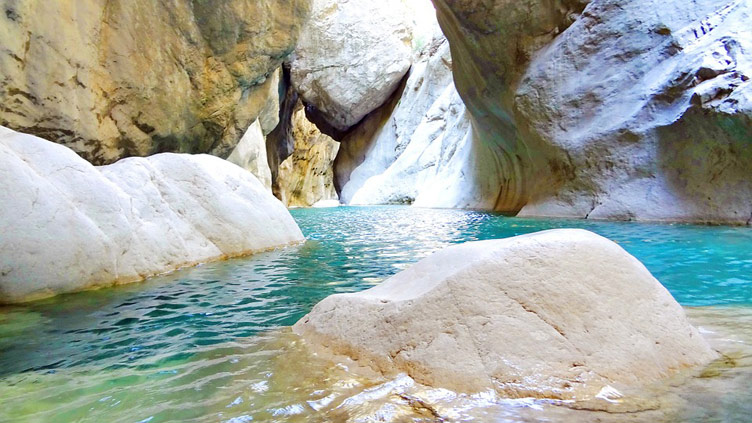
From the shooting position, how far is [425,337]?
218cm

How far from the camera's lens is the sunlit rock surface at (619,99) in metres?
8.38

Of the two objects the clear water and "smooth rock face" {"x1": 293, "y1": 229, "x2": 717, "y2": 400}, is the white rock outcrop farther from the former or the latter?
"smooth rock face" {"x1": 293, "y1": 229, "x2": 717, "y2": 400}

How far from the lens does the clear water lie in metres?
1.87

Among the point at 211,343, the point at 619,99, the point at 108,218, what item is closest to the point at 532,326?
the point at 211,343

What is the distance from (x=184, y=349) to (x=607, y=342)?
2167 millimetres

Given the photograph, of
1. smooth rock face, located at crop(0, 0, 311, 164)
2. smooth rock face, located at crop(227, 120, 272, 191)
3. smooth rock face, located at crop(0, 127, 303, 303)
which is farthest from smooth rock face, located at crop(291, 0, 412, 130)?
smooth rock face, located at crop(0, 127, 303, 303)

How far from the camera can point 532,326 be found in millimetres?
2139

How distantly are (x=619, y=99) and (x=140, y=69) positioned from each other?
971 centimetres

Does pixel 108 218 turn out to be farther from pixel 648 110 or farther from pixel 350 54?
pixel 350 54

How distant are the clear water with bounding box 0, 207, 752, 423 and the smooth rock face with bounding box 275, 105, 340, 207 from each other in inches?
1084

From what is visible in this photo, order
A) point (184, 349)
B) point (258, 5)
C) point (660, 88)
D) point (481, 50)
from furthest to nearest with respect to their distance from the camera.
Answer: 1. point (481, 50)
2. point (258, 5)
3. point (660, 88)
4. point (184, 349)

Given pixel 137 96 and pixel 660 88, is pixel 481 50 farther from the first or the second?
pixel 137 96

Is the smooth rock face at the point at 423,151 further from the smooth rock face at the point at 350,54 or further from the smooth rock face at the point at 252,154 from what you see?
the smooth rock face at the point at 252,154

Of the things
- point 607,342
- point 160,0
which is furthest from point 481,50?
point 607,342
